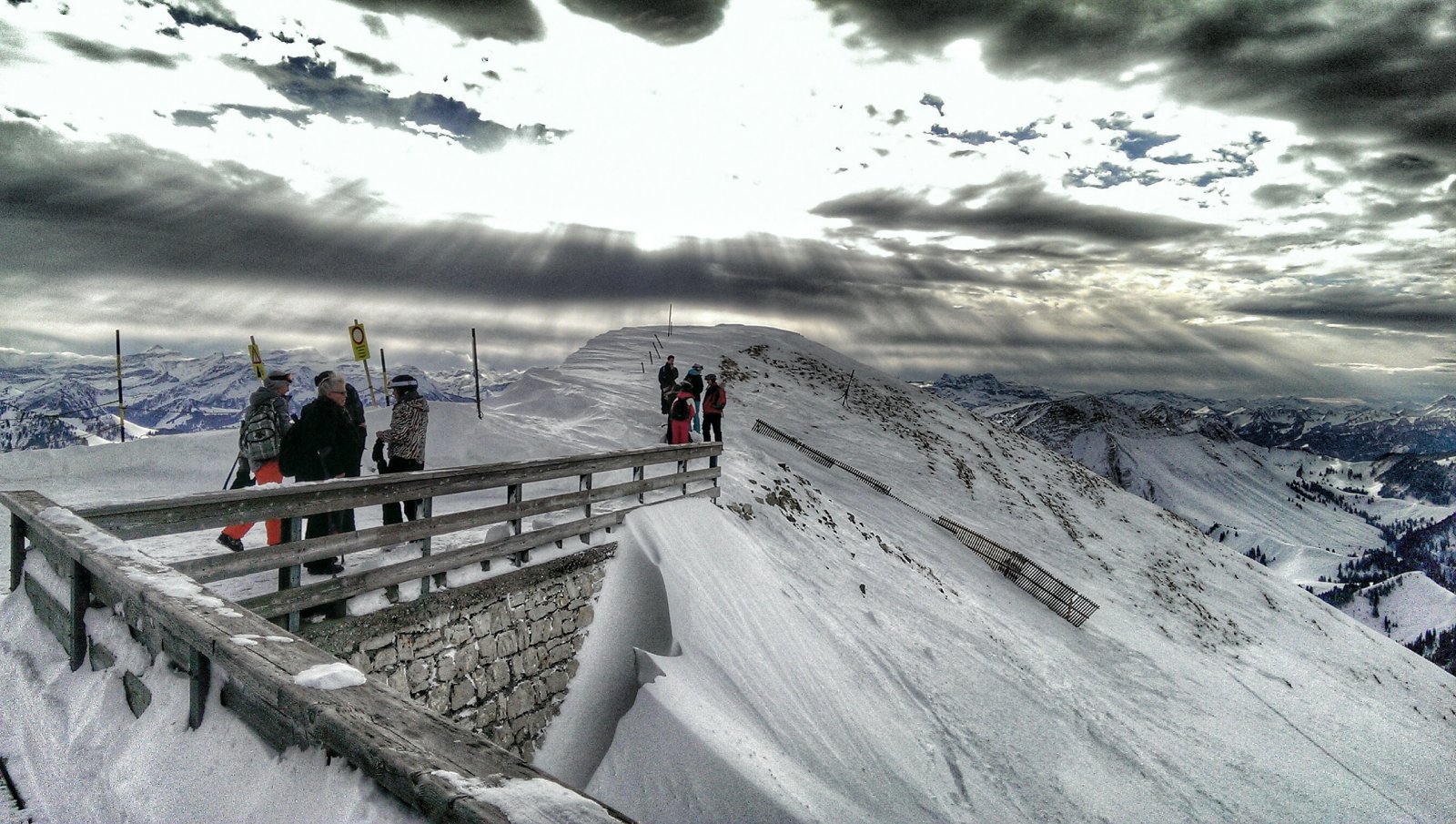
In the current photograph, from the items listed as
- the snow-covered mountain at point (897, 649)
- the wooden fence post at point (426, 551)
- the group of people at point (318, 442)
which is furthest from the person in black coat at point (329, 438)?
the snow-covered mountain at point (897, 649)

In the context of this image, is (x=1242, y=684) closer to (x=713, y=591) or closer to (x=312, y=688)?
(x=713, y=591)

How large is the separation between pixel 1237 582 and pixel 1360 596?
9280 inches

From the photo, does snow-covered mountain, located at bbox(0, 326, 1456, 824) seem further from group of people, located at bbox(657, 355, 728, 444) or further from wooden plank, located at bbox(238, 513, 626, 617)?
wooden plank, located at bbox(238, 513, 626, 617)

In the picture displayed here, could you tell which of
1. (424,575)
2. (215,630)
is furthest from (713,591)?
(215,630)

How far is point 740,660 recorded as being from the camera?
9781 millimetres

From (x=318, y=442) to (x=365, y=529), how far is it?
8.97 ft

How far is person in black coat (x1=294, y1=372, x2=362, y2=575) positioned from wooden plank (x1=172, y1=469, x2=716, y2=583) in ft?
5.15

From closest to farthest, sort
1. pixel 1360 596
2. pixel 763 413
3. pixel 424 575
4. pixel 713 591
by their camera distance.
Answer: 1. pixel 424 575
2. pixel 713 591
3. pixel 763 413
4. pixel 1360 596

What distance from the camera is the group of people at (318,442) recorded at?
7.75 metres

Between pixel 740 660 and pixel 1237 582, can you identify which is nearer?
pixel 740 660

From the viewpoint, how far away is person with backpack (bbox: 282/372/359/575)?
774 cm

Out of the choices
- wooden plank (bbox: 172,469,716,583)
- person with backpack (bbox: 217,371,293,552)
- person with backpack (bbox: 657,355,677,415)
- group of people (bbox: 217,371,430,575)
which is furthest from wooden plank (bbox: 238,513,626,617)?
person with backpack (bbox: 657,355,677,415)

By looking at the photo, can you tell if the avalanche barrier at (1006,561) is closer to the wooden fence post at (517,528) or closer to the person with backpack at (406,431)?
the person with backpack at (406,431)

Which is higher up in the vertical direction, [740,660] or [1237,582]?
[740,660]
